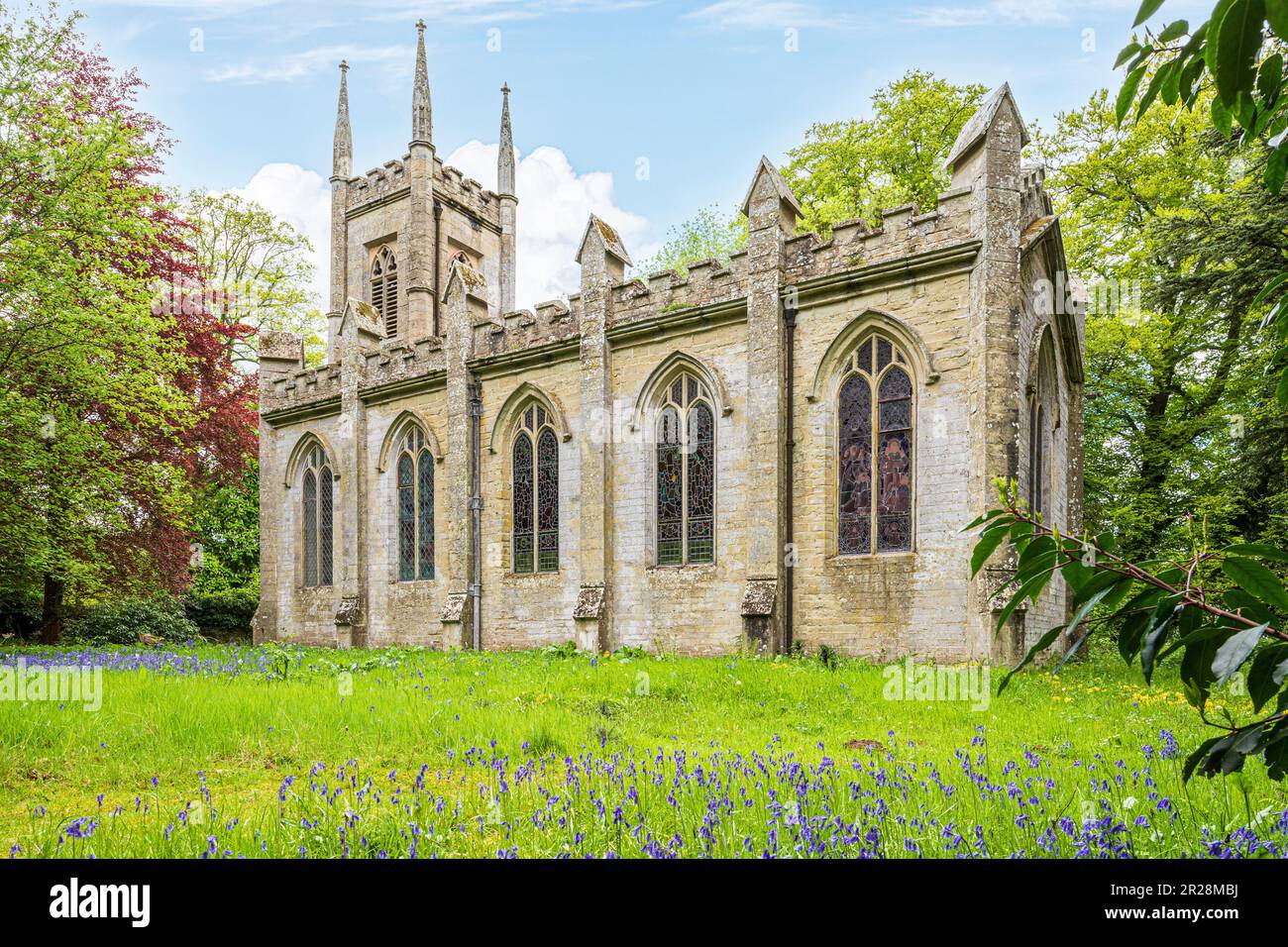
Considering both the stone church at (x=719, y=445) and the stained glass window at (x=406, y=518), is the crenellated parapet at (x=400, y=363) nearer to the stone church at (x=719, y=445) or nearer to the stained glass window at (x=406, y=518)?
the stone church at (x=719, y=445)

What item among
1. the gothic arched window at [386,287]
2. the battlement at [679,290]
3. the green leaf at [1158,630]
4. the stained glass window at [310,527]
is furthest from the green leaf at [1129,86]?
the gothic arched window at [386,287]

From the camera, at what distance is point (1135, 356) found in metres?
21.2

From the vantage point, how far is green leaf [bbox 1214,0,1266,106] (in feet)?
4.79

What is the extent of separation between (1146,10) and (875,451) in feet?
42.5

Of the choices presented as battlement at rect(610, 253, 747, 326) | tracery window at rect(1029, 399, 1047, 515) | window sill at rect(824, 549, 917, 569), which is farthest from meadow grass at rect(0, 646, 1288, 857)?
battlement at rect(610, 253, 747, 326)

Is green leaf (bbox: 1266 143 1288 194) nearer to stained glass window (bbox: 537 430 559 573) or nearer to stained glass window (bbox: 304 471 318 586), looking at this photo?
stained glass window (bbox: 537 430 559 573)

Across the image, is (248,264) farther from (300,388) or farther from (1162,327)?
(1162,327)

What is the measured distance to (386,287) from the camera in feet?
92.9

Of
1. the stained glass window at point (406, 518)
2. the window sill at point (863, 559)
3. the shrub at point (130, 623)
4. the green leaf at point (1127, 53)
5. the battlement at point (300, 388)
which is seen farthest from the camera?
the battlement at point (300, 388)

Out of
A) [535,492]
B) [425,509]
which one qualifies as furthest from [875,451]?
[425,509]

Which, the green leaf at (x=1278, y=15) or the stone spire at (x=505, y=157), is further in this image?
the stone spire at (x=505, y=157)

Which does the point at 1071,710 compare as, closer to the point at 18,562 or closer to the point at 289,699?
the point at 289,699

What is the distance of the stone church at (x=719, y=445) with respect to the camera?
13.1 m

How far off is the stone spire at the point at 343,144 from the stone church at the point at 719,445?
32.8 feet
